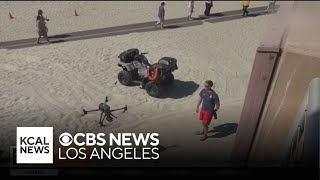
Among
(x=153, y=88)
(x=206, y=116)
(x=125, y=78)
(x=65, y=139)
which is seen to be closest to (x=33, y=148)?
(x=65, y=139)

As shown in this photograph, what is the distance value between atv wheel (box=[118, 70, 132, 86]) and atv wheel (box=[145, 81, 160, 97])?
0.71 m

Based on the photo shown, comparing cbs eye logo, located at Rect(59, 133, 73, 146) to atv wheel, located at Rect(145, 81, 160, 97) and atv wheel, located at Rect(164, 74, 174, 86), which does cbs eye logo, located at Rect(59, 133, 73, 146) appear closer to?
atv wheel, located at Rect(145, 81, 160, 97)

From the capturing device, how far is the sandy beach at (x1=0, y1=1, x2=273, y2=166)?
9.96 meters

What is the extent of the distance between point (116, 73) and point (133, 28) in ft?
14.3

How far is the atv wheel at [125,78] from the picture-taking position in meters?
12.0

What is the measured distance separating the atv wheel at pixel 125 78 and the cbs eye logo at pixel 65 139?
9.67ft

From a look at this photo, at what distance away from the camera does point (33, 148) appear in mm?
7066

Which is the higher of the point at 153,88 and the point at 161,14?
the point at 161,14

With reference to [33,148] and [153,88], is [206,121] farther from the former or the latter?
[33,148]

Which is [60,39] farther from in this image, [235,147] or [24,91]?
[235,147]

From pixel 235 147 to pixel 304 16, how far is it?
2.48m

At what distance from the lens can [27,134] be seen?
812cm

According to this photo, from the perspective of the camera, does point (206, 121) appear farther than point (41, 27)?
No

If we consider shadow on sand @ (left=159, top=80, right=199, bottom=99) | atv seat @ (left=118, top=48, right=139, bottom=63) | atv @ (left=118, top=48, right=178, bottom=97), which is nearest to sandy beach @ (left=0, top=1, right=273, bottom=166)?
shadow on sand @ (left=159, top=80, right=199, bottom=99)
